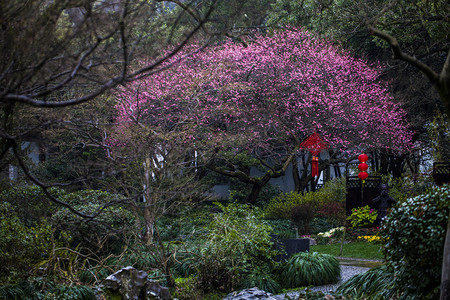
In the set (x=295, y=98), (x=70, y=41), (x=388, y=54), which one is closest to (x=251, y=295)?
(x=70, y=41)

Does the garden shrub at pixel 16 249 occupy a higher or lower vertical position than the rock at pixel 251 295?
higher

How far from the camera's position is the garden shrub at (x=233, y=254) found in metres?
7.90

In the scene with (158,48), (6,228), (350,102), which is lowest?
(6,228)

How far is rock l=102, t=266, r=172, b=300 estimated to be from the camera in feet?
21.3

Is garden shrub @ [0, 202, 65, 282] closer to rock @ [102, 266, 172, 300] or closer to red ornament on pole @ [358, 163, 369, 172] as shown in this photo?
rock @ [102, 266, 172, 300]

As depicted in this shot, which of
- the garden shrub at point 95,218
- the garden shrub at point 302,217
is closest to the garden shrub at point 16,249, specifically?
the garden shrub at point 95,218

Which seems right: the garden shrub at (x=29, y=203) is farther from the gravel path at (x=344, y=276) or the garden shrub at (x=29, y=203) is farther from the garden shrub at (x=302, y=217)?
the garden shrub at (x=302, y=217)

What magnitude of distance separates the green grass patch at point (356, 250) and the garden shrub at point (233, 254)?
323cm

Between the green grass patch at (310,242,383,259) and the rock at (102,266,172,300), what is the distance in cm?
576

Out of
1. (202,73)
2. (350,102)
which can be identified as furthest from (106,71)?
(350,102)

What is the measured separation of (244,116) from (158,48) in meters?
11.6

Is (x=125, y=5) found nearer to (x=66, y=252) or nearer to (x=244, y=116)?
(x=66, y=252)

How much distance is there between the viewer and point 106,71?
15.0ft

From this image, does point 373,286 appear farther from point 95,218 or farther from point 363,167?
point 363,167
